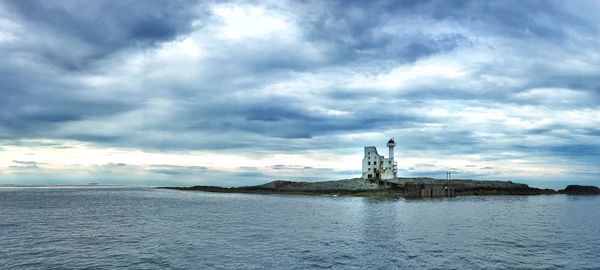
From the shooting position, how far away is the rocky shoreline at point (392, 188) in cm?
12962

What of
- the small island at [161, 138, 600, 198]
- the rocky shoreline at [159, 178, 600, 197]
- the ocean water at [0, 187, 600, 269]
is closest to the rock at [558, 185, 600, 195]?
the rocky shoreline at [159, 178, 600, 197]

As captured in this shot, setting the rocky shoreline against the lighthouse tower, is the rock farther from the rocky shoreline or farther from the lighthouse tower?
the lighthouse tower

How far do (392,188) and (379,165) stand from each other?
50.1 ft

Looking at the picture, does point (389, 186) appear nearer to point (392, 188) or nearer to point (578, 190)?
point (392, 188)

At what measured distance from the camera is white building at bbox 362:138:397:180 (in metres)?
141

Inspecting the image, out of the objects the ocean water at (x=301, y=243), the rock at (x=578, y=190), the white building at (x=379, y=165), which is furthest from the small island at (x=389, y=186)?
the ocean water at (x=301, y=243)

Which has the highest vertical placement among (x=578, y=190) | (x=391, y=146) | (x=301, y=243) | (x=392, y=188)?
(x=391, y=146)

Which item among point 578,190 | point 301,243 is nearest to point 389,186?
point 578,190

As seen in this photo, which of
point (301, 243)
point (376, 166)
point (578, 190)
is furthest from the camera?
point (578, 190)

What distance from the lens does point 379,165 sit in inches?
5630

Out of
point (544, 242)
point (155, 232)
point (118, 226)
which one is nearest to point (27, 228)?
point (118, 226)

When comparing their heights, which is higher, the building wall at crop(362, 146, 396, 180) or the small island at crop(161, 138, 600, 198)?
the building wall at crop(362, 146, 396, 180)

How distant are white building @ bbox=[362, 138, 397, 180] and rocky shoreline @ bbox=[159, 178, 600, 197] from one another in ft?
11.0

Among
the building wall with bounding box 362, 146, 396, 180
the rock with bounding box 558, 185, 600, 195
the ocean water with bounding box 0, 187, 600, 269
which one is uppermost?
the building wall with bounding box 362, 146, 396, 180
